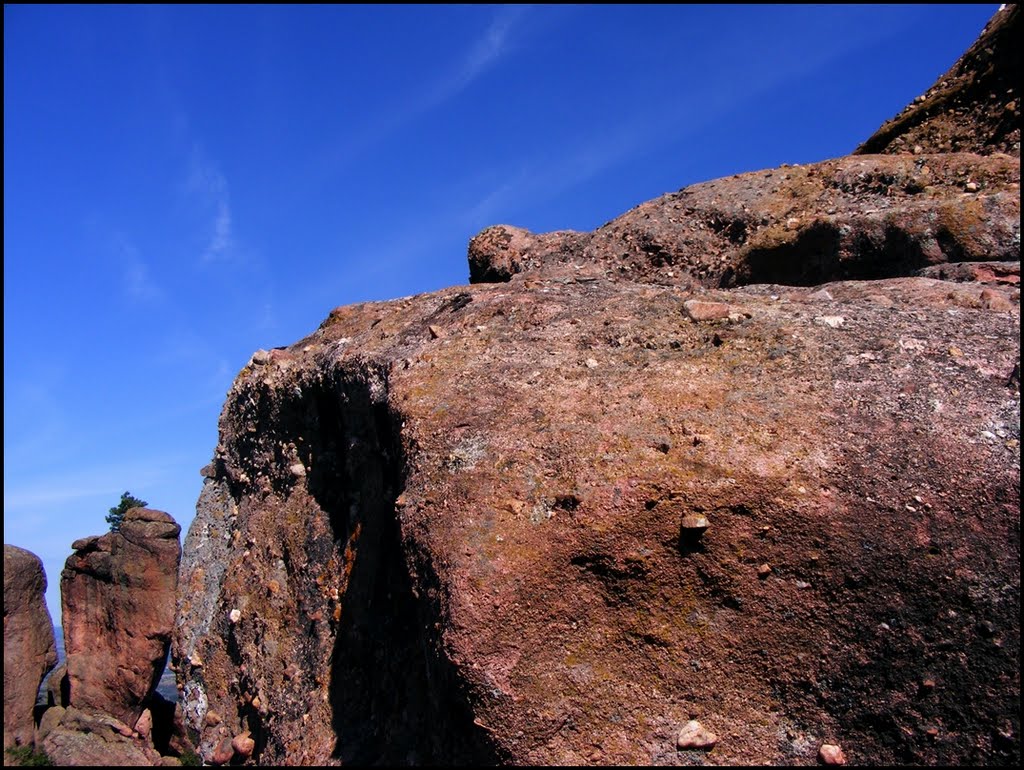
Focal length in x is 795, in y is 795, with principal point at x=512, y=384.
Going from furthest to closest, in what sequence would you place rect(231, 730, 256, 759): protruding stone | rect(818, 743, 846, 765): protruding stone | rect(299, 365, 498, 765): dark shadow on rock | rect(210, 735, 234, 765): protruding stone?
rect(210, 735, 234, 765): protruding stone < rect(231, 730, 256, 759): protruding stone < rect(299, 365, 498, 765): dark shadow on rock < rect(818, 743, 846, 765): protruding stone

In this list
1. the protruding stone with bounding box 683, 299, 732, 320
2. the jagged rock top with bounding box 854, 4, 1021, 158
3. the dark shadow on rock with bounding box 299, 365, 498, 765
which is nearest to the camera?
the dark shadow on rock with bounding box 299, 365, 498, 765

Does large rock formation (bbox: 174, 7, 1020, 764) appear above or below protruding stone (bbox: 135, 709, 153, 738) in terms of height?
above

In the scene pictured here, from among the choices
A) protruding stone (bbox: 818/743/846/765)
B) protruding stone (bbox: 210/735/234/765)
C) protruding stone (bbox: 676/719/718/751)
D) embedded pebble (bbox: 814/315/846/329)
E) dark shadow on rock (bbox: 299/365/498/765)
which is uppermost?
embedded pebble (bbox: 814/315/846/329)

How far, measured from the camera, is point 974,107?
37.5 feet

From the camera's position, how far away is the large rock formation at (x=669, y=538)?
4879mm

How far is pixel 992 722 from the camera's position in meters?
4.73

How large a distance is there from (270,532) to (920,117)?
11.1m

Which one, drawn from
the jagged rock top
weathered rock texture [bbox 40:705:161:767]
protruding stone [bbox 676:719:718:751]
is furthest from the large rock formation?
the jagged rock top

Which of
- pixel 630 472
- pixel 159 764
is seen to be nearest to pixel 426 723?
pixel 630 472

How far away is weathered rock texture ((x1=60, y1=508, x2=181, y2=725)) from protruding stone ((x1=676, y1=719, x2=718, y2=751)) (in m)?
9.44

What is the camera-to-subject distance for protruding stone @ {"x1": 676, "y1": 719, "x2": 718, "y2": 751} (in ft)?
15.9

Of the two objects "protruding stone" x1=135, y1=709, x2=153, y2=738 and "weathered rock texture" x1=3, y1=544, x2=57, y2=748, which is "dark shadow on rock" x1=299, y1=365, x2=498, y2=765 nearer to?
"weathered rock texture" x1=3, y1=544, x2=57, y2=748

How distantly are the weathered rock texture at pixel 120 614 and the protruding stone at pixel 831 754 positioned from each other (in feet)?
32.9

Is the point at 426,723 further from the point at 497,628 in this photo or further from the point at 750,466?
the point at 750,466
